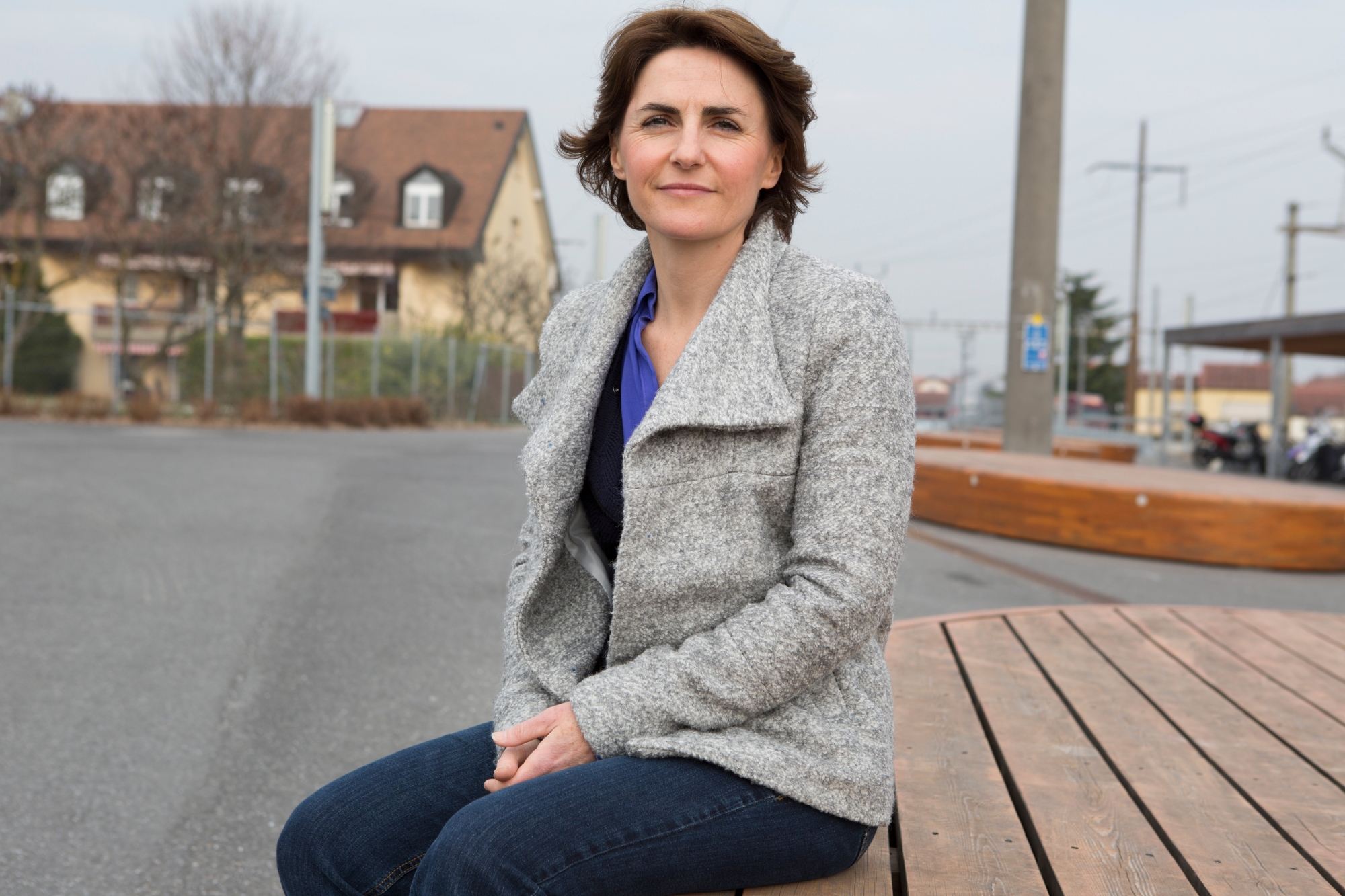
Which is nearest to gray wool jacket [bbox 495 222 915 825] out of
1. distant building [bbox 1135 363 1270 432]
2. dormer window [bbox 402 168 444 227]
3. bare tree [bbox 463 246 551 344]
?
bare tree [bbox 463 246 551 344]

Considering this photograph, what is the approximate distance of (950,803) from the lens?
1.96m

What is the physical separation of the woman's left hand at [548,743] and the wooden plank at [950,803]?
0.49 metres

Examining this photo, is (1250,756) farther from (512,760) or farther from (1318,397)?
(1318,397)

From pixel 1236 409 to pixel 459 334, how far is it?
6446cm

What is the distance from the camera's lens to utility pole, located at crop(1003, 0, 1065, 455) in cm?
1155

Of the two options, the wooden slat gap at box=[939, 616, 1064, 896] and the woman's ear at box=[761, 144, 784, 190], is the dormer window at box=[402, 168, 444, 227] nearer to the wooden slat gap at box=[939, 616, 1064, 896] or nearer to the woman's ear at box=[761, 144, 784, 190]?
the wooden slat gap at box=[939, 616, 1064, 896]

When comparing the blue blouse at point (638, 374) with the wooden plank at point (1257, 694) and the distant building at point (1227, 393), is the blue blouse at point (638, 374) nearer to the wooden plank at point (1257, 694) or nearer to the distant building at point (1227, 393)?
the wooden plank at point (1257, 694)

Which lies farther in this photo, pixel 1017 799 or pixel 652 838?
pixel 1017 799

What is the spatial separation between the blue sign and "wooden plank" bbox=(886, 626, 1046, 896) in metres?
9.39

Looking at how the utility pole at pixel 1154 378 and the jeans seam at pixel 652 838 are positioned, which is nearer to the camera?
the jeans seam at pixel 652 838

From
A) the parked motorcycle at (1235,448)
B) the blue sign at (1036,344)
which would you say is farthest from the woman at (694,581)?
the parked motorcycle at (1235,448)

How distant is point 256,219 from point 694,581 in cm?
2613

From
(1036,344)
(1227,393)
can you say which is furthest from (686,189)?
(1227,393)

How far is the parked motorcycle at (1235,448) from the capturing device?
2053cm
